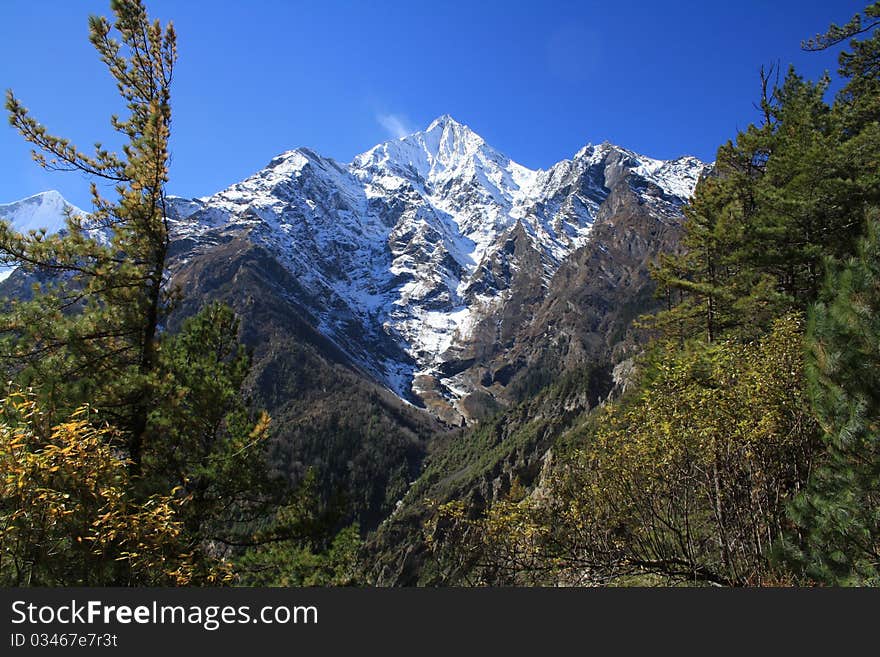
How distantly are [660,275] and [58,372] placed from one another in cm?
2788

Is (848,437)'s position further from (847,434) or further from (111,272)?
(111,272)

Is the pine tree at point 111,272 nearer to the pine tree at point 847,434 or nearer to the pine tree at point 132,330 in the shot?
the pine tree at point 132,330

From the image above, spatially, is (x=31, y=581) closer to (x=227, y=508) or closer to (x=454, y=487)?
(x=227, y=508)

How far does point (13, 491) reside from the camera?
4.74 metres

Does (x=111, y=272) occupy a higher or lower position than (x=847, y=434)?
higher

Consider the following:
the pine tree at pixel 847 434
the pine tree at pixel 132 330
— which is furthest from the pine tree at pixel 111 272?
the pine tree at pixel 847 434

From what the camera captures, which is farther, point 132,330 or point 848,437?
point 132,330

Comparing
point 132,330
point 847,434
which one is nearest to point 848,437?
point 847,434

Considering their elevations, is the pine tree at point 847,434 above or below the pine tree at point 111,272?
below

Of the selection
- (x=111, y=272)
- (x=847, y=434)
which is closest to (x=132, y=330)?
(x=111, y=272)

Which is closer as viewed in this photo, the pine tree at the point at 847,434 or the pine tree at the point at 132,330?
the pine tree at the point at 847,434

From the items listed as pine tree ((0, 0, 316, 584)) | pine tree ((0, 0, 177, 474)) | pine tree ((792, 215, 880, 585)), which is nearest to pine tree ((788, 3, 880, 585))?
pine tree ((792, 215, 880, 585))

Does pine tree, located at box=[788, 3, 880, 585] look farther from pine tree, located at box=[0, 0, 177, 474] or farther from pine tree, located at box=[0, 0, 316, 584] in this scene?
pine tree, located at box=[0, 0, 177, 474]

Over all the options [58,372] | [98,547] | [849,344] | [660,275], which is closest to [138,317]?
[58,372]
